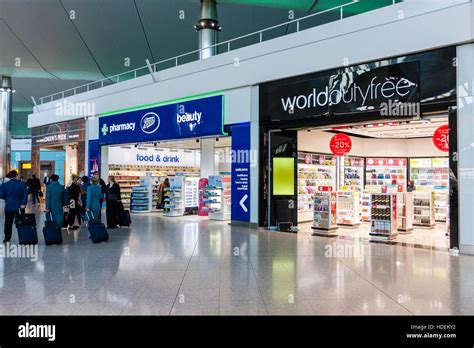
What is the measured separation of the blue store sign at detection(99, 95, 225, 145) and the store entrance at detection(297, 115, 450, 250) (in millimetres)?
2724

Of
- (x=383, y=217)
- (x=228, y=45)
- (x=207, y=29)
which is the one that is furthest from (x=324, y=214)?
(x=207, y=29)

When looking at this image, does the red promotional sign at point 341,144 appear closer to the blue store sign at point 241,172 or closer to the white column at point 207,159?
the blue store sign at point 241,172

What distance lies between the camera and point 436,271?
20.5 feet

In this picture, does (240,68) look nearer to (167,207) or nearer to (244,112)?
(244,112)

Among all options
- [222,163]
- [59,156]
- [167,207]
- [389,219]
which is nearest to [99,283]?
[389,219]

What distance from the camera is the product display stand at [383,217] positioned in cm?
903

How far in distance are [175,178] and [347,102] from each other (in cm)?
747

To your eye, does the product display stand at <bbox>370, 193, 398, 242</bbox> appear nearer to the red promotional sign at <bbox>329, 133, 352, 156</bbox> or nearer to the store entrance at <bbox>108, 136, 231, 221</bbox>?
the red promotional sign at <bbox>329, 133, 352, 156</bbox>

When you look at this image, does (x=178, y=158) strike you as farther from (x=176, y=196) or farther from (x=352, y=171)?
(x=352, y=171)

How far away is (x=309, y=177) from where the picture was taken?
12734 millimetres

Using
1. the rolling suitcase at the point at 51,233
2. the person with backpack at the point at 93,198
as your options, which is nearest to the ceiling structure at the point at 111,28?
the person with backpack at the point at 93,198

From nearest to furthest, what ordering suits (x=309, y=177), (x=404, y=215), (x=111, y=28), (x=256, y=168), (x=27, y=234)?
1. (x=27, y=234)
2. (x=404, y=215)
3. (x=256, y=168)
4. (x=309, y=177)
5. (x=111, y=28)

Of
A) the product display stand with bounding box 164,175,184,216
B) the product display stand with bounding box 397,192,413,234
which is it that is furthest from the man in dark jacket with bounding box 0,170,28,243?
the product display stand with bounding box 397,192,413,234
